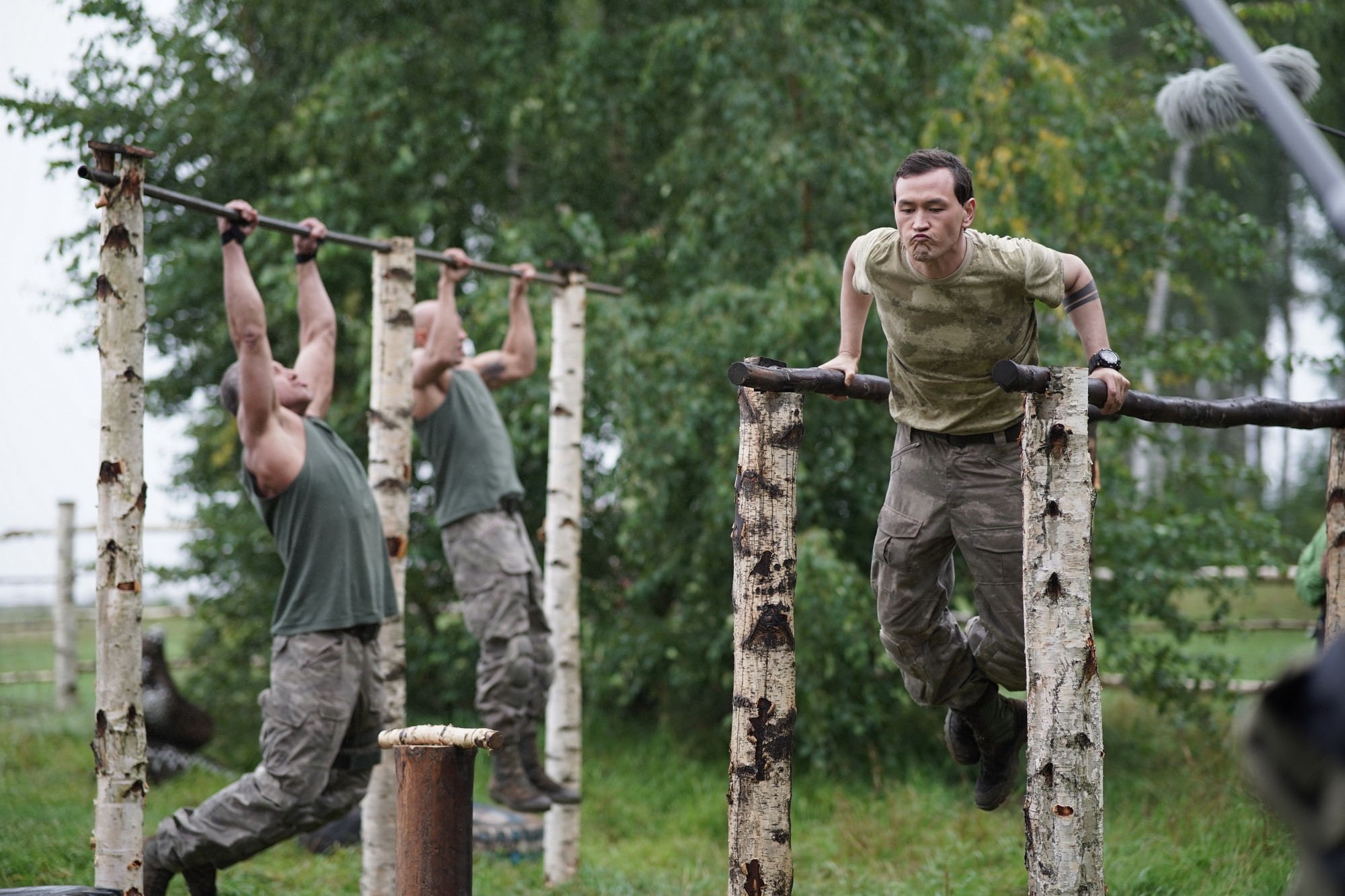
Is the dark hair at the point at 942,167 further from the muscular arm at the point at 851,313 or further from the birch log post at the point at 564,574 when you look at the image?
the birch log post at the point at 564,574

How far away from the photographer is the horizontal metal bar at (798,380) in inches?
130

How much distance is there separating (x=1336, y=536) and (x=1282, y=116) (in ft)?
10.4

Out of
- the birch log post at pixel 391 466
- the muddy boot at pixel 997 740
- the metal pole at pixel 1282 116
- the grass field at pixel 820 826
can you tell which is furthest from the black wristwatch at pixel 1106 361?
the birch log post at pixel 391 466

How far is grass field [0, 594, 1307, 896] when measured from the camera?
495cm

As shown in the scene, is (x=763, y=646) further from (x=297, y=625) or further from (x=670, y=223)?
(x=670, y=223)

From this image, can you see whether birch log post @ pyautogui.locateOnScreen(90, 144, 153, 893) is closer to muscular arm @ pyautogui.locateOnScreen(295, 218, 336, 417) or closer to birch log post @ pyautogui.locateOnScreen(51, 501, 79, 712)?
muscular arm @ pyautogui.locateOnScreen(295, 218, 336, 417)

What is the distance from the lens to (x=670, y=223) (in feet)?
30.6

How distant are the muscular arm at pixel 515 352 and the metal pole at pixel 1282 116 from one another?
4.38 metres

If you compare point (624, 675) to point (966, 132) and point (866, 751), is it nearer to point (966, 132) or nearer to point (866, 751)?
point (866, 751)

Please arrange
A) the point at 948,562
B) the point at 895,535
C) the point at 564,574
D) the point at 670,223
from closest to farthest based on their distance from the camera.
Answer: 1. the point at 895,535
2. the point at 948,562
3. the point at 564,574
4. the point at 670,223

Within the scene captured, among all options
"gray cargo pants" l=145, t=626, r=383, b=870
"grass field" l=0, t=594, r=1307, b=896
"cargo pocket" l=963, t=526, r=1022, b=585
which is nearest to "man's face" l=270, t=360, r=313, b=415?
"gray cargo pants" l=145, t=626, r=383, b=870

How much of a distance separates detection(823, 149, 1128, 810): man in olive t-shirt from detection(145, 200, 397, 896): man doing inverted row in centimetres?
190

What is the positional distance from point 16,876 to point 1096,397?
4317 millimetres

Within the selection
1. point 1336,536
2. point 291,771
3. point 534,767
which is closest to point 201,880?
point 291,771
